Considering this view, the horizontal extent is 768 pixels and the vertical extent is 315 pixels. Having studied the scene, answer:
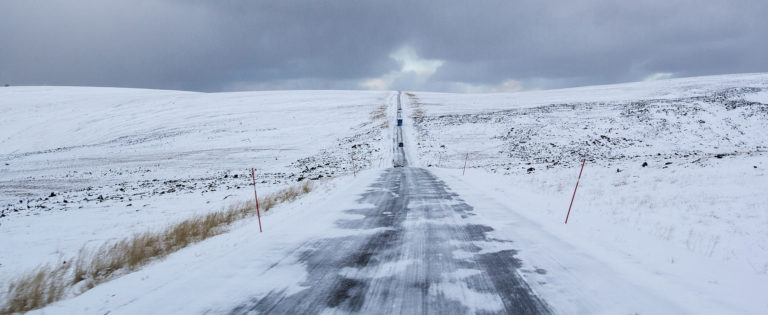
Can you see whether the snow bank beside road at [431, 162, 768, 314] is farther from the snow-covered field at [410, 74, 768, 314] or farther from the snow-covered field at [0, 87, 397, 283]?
the snow-covered field at [0, 87, 397, 283]

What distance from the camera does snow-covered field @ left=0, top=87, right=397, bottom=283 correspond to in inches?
421

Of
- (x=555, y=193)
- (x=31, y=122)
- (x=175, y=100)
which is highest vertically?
(x=175, y=100)

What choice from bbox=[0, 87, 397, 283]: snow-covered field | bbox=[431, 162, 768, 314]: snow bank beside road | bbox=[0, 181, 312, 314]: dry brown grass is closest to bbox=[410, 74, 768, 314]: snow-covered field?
bbox=[431, 162, 768, 314]: snow bank beside road

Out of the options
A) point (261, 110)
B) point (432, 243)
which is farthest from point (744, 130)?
point (261, 110)

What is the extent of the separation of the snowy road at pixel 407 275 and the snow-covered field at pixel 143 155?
6.02 metres

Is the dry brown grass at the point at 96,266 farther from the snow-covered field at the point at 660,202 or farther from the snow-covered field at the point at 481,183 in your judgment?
the snow-covered field at the point at 660,202

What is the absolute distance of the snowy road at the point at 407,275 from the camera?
149 inches

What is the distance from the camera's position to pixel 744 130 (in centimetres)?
2866

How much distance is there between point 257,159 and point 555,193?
942 inches

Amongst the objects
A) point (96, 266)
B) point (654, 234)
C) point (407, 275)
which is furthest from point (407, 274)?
point (96, 266)

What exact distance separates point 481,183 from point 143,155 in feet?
99.6

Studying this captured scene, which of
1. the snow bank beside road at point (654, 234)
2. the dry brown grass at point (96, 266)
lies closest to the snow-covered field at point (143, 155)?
the dry brown grass at point (96, 266)

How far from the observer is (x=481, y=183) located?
1464cm

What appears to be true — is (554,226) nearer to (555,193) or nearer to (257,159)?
(555,193)
